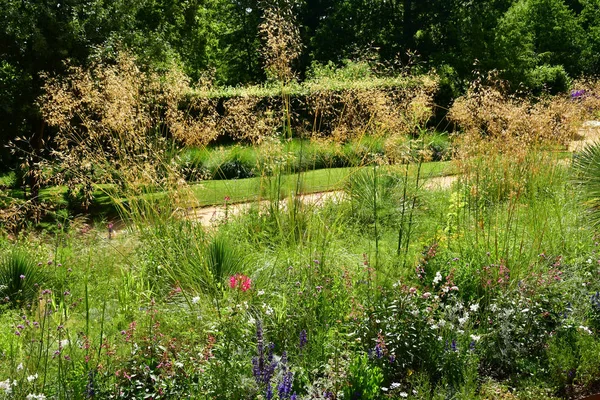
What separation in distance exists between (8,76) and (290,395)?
23.0 ft

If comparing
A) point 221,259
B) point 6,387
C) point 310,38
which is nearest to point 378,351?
point 221,259

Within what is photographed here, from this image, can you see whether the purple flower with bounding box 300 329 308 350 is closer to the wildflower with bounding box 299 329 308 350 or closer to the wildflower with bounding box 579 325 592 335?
the wildflower with bounding box 299 329 308 350

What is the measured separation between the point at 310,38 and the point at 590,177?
19.4 meters

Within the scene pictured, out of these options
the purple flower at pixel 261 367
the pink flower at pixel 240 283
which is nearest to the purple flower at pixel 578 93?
the pink flower at pixel 240 283

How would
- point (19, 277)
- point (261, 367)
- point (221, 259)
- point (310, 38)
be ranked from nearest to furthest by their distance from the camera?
point (261, 367) → point (221, 259) → point (19, 277) → point (310, 38)

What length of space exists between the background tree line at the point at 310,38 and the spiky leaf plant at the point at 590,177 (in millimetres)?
2015

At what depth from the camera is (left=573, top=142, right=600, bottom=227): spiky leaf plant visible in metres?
5.72

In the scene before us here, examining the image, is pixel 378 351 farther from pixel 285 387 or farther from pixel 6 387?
pixel 6 387

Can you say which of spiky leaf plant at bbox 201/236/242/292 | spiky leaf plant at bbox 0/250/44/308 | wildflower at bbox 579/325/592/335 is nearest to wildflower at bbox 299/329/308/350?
spiky leaf plant at bbox 201/236/242/292

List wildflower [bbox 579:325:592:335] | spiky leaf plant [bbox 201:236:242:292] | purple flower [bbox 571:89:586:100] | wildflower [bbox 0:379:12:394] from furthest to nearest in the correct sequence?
purple flower [bbox 571:89:586:100] < spiky leaf plant [bbox 201:236:242:292] < wildflower [bbox 579:325:592:335] < wildflower [bbox 0:379:12:394]

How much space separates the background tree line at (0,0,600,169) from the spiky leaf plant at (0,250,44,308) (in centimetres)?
147

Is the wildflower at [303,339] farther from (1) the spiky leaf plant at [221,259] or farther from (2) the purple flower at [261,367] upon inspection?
(1) the spiky leaf plant at [221,259]

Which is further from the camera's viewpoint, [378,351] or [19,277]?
[19,277]

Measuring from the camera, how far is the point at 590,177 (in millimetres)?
6016
